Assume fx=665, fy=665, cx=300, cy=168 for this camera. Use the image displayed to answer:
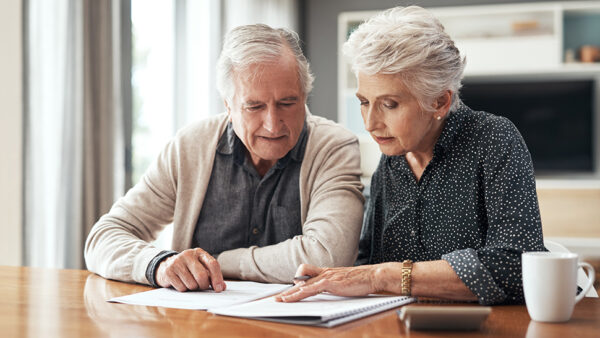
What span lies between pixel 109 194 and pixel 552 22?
4366mm

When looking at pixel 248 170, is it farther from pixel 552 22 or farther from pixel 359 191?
pixel 552 22

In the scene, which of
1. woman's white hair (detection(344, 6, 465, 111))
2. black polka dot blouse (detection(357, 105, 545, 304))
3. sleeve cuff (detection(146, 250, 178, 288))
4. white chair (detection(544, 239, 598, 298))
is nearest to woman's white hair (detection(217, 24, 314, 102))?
woman's white hair (detection(344, 6, 465, 111))

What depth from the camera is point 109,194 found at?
10.4 feet

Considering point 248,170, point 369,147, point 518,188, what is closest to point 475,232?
point 518,188

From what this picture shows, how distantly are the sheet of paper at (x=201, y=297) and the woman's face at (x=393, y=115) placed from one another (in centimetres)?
39

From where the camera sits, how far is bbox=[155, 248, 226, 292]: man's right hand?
4.39ft

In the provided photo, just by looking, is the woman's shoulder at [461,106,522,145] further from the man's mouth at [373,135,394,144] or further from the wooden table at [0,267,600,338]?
the wooden table at [0,267,600,338]

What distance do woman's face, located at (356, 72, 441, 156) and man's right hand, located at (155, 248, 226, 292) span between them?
46cm

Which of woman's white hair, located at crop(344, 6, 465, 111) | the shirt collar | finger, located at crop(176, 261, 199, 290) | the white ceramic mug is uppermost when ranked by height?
woman's white hair, located at crop(344, 6, 465, 111)

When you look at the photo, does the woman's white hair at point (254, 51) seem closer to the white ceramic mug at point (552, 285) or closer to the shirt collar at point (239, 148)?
the shirt collar at point (239, 148)

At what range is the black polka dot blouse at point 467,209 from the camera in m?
1.22

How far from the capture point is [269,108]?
Answer: 1614 mm

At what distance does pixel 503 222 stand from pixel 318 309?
43 centimetres

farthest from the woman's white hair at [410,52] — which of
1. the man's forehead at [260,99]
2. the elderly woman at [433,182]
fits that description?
the man's forehead at [260,99]
